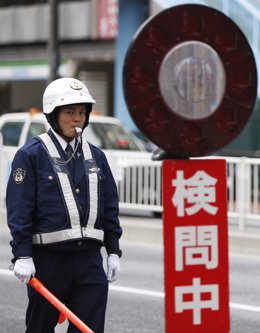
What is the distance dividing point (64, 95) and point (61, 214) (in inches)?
21.5

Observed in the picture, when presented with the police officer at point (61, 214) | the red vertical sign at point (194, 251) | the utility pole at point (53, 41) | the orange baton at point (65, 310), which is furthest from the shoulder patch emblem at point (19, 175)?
the utility pole at point (53, 41)

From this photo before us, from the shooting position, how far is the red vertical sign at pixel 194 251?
12.1 feet

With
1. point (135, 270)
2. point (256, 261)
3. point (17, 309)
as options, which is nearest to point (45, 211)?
point (17, 309)

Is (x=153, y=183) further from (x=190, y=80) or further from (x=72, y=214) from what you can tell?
(x=190, y=80)

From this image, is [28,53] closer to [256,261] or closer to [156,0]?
[156,0]

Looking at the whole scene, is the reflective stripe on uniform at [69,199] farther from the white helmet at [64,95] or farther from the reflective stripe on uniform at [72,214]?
the white helmet at [64,95]

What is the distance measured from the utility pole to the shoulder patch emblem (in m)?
17.7

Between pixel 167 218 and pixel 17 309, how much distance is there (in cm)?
448

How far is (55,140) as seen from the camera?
4707mm

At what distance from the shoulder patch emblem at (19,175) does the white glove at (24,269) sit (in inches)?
14.2

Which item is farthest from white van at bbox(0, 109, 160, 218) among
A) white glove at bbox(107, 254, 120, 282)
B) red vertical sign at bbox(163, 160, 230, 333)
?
red vertical sign at bbox(163, 160, 230, 333)

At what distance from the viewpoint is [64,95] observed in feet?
15.2

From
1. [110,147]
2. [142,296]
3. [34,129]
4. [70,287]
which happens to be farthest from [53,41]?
[70,287]

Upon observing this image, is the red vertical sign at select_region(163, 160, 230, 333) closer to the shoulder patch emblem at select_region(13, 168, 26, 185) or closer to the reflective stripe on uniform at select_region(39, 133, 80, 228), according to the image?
the reflective stripe on uniform at select_region(39, 133, 80, 228)
